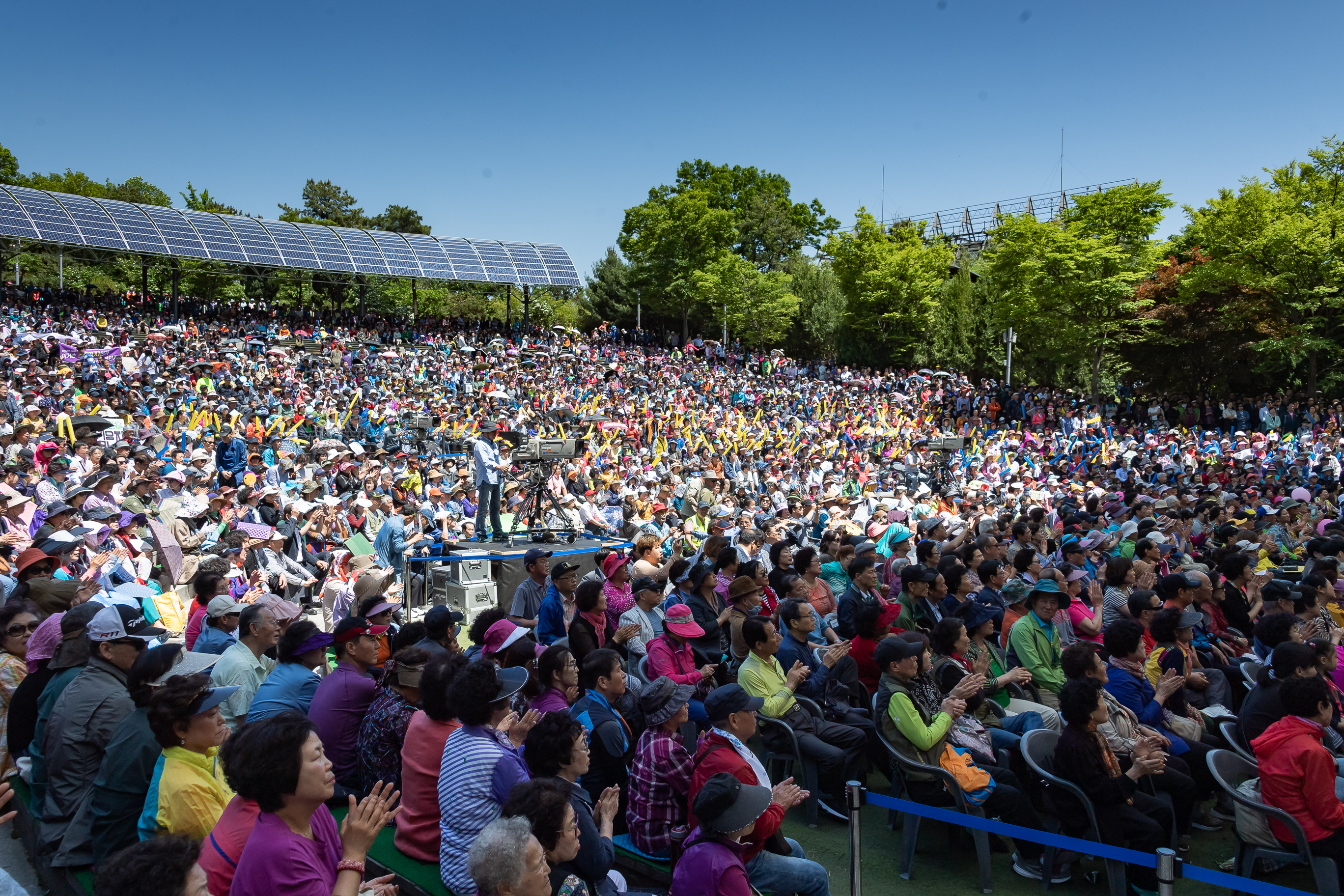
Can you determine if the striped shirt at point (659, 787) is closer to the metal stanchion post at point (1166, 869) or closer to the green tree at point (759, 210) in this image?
the metal stanchion post at point (1166, 869)

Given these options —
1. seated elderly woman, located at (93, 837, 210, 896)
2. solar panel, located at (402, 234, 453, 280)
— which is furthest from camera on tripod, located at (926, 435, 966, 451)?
solar panel, located at (402, 234, 453, 280)

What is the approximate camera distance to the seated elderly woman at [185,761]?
3287mm

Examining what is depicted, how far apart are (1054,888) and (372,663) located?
3620 millimetres

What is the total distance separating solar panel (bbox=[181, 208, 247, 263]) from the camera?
31078mm

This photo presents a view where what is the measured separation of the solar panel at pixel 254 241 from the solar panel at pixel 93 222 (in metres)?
3.90

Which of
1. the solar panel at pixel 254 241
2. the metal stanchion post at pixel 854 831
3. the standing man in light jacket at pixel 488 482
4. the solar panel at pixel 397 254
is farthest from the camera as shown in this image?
the solar panel at pixel 397 254

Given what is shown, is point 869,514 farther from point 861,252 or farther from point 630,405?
point 861,252

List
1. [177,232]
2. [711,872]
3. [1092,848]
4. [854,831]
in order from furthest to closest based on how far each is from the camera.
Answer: [177,232] → [854,831] → [1092,848] → [711,872]

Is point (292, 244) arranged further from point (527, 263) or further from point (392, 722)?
point (392, 722)

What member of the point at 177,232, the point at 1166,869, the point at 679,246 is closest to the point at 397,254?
the point at 177,232

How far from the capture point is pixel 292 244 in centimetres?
3384

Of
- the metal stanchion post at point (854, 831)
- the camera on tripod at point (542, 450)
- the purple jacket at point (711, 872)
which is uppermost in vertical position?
the camera on tripod at point (542, 450)

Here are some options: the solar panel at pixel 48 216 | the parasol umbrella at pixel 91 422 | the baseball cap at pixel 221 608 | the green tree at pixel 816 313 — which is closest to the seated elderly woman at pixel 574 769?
the baseball cap at pixel 221 608

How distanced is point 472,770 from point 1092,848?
249cm
